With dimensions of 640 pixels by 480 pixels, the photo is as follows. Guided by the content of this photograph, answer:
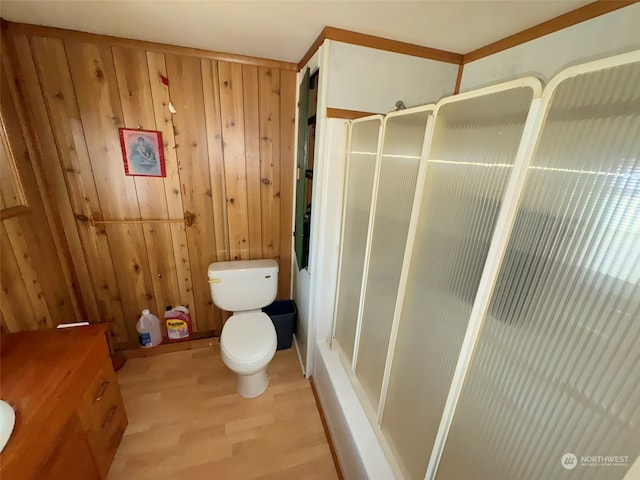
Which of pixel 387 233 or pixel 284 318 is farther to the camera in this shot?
pixel 284 318

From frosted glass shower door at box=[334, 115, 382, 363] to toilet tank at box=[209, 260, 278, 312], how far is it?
23.0 inches

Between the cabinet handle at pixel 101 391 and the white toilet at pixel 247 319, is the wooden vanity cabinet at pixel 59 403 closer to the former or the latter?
the cabinet handle at pixel 101 391

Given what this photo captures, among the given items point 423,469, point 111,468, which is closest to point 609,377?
point 423,469

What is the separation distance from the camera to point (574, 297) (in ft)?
1.59

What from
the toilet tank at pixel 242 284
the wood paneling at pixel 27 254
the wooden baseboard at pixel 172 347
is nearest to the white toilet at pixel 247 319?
the toilet tank at pixel 242 284

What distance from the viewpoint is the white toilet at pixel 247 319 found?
1.61 meters

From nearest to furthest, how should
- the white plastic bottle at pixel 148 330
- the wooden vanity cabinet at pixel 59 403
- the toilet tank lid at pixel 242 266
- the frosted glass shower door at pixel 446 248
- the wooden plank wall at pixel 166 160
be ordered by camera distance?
the frosted glass shower door at pixel 446 248
the wooden vanity cabinet at pixel 59 403
the wooden plank wall at pixel 166 160
the toilet tank lid at pixel 242 266
the white plastic bottle at pixel 148 330

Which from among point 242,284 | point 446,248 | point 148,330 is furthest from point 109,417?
point 446,248

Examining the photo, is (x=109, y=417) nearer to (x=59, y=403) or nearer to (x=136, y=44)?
(x=59, y=403)

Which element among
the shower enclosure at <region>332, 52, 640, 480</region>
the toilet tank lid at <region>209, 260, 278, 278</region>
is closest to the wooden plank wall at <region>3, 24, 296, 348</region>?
the toilet tank lid at <region>209, 260, 278, 278</region>

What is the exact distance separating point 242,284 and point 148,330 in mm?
824

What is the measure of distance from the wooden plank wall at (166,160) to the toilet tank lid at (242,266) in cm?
11

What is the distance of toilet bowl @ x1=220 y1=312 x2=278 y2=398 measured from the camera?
1.59 meters

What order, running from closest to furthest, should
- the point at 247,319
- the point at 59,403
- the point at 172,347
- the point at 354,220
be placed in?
1. the point at 59,403
2. the point at 354,220
3. the point at 247,319
4. the point at 172,347
